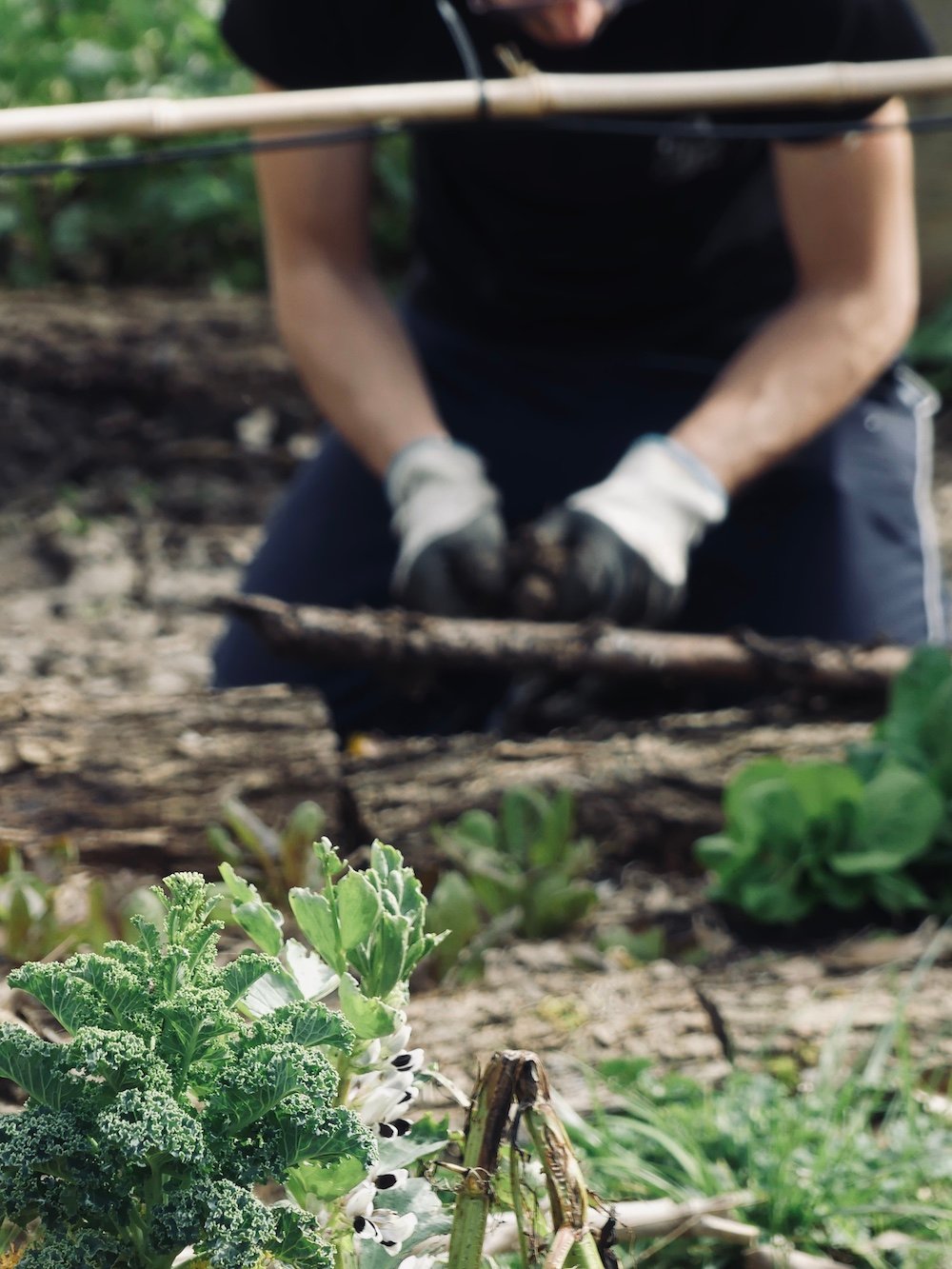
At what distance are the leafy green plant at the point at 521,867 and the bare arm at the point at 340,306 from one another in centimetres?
79

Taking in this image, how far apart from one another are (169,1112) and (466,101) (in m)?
1.13

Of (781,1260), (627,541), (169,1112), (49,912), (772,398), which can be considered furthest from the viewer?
(772,398)

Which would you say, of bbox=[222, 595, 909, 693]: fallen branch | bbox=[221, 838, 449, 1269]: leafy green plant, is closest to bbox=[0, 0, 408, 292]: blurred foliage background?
bbox=[222, 595, 909, 693]: fallen branch

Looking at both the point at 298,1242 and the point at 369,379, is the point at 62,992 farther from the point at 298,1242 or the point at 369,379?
the point at 369,379

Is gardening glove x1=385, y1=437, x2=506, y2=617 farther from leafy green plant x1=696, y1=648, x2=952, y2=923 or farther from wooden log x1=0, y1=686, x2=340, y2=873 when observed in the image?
leafy green plant x1=696, y1=648, x2=952, y2=923

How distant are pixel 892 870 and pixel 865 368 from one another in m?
0.94

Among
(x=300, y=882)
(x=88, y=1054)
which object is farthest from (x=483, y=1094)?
(x=300, y=882)

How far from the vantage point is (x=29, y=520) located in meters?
3.29

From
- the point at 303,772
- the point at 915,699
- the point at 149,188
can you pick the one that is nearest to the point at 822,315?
the point at 915,699

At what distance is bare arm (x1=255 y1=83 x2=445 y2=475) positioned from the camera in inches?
90.4

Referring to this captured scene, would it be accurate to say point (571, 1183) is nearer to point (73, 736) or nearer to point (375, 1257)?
point (375, 1257)

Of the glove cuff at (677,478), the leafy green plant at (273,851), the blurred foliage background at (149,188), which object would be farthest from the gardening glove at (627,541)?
the blurred foliage background at (149,188)

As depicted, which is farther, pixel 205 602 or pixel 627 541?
pixel 205 602

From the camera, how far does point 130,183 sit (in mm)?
4086
